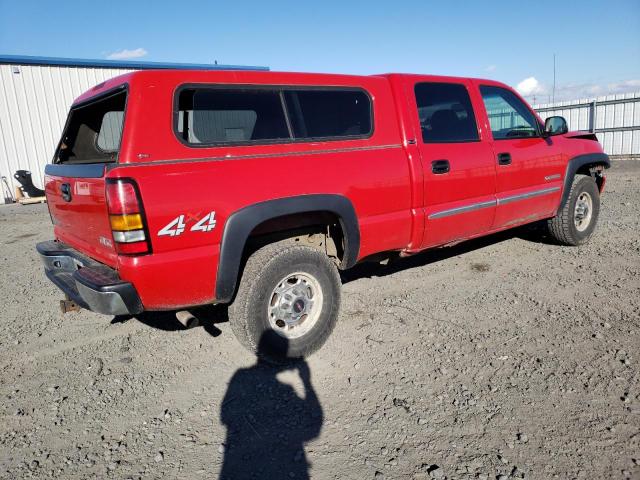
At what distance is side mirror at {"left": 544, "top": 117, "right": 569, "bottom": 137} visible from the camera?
184 inches

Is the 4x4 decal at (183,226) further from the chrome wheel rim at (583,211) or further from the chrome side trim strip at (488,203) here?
the chrome wheel rim at (583,211)

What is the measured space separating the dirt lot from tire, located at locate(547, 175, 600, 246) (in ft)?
2.98

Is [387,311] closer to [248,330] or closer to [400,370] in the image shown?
[400,370]

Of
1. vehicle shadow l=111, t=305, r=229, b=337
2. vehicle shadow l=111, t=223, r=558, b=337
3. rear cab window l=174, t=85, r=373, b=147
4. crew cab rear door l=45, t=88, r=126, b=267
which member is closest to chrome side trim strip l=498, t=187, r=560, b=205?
vehicle shadow l=111, t=223, r=558, b=337

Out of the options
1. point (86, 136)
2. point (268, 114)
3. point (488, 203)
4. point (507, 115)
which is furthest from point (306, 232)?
point (507, 115)

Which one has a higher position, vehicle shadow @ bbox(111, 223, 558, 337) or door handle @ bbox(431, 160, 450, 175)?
door handle @ bbox(431, 160, 450, 175)

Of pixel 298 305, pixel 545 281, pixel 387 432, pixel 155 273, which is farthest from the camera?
pixel 545 281

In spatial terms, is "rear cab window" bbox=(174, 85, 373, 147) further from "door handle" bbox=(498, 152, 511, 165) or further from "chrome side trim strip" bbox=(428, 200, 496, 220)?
"door handle" bbox=(498, 152, 511, 165)

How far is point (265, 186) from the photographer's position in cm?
288

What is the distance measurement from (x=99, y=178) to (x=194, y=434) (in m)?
1.51

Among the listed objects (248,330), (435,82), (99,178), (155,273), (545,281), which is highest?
(435,82)

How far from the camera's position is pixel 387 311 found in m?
4.04

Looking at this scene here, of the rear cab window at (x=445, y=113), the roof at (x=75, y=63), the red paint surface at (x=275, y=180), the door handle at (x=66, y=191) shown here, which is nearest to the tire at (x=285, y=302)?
the red paint surface at (x=275, y=180)

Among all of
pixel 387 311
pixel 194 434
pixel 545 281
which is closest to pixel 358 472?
pixel 194 434
